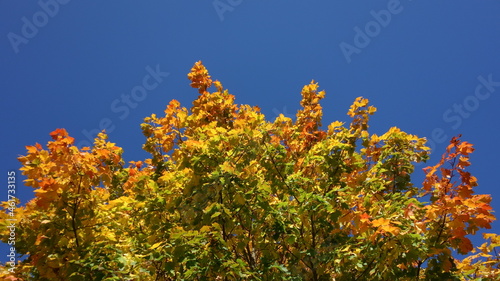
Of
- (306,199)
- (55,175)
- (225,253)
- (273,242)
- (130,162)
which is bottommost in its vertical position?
(225,253)

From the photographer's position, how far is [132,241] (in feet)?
15.6

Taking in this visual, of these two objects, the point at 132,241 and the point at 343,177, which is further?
the point at 343,177

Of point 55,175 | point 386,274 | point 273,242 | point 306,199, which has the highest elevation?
point 55,175

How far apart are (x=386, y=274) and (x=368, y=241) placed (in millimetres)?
447

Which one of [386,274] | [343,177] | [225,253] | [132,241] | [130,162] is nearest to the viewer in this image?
[225,253]

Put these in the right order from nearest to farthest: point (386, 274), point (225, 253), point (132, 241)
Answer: point (225, 253)
point (386, 274)
point (132, 241)

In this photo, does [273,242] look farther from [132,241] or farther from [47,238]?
[47,238]

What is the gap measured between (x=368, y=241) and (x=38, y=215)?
4.24m

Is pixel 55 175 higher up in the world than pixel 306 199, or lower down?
higher up

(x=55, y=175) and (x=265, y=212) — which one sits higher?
(x=55, y=175)

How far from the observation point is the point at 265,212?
444cm

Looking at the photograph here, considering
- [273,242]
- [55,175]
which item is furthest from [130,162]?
[273,242]

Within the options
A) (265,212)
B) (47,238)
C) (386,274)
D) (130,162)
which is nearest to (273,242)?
(265,212)

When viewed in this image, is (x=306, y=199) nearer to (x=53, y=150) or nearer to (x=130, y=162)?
(x=53, y=150)
